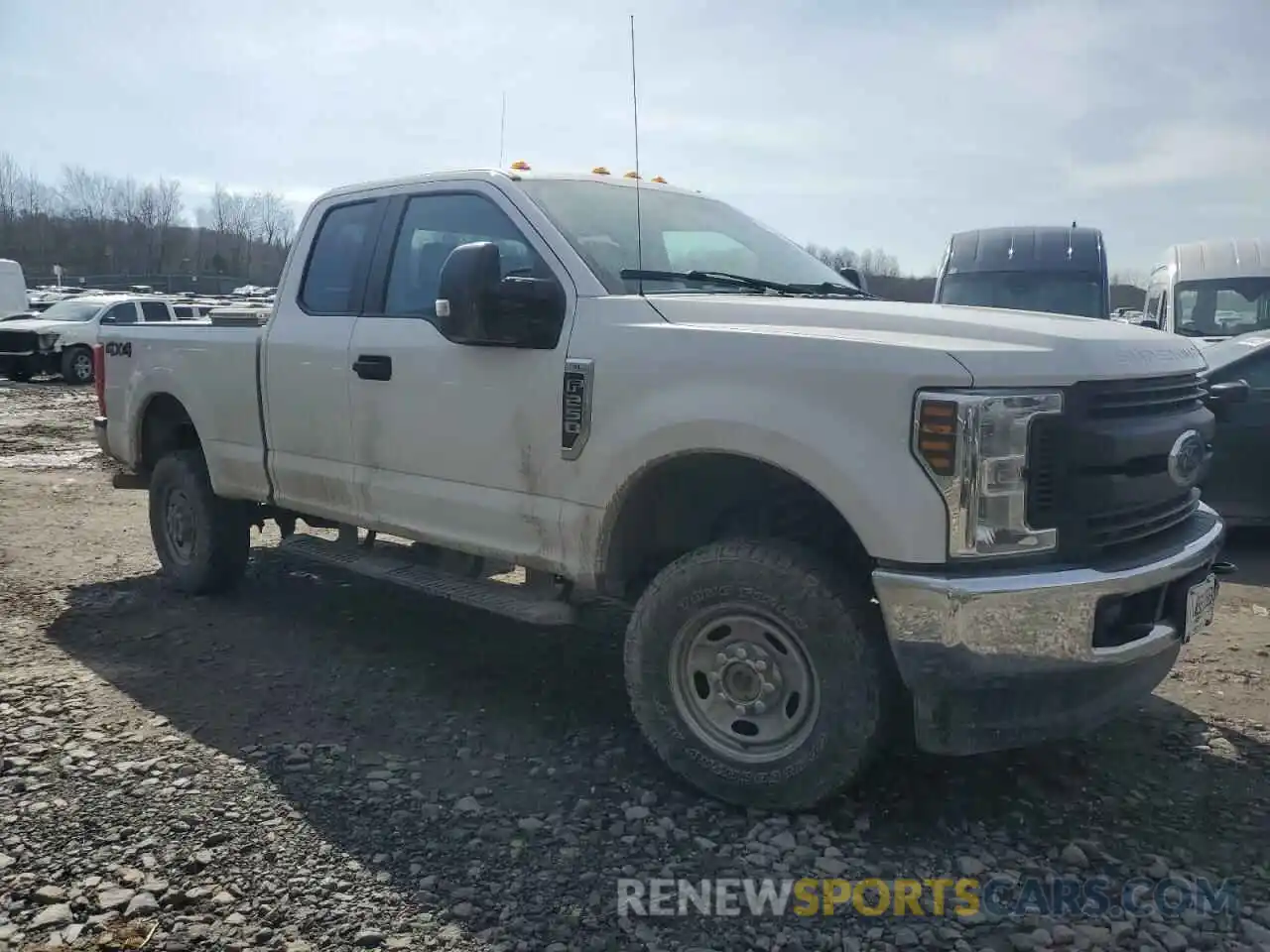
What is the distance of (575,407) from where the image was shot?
368 cm

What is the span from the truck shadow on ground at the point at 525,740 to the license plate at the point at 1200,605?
57 cm

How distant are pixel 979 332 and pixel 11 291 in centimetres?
2654

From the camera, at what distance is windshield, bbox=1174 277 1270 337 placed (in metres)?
10.9

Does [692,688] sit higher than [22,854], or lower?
higher

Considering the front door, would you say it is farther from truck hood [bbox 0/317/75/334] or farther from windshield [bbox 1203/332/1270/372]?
truck hood [bbox 0/317/75/334]

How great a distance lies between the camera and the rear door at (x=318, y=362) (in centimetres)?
466

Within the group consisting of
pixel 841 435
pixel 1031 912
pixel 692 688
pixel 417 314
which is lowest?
pixel 1031 912

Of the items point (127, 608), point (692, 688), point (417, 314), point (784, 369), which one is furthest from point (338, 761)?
point (127, 608)

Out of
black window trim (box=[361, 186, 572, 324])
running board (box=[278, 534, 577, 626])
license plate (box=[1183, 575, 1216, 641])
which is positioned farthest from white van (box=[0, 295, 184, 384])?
license plate (box=[1183, 575, 1216, 641])

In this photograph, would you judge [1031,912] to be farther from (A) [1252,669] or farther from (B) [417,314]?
(B) [417,314]

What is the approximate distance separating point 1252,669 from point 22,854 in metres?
4.80

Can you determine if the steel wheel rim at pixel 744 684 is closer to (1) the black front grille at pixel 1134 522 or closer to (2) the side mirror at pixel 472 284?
(1) the black front grille at pixel 1134 522

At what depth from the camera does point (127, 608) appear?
5.69m

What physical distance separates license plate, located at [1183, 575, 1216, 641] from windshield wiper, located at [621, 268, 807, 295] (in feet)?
5.66
